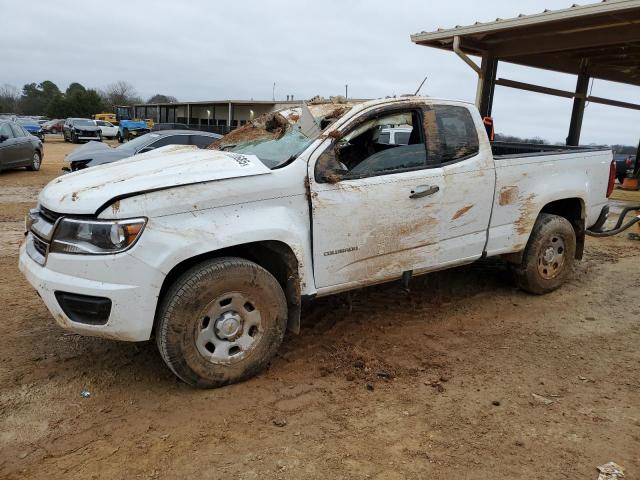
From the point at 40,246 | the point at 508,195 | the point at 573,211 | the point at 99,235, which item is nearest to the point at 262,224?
the point at 99,235

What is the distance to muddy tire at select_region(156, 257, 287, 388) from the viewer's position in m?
3.00

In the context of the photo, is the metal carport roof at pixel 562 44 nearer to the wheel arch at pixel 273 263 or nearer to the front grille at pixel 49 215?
the wheel arch at pixel 273 263

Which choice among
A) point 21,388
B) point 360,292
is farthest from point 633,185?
point 21,388

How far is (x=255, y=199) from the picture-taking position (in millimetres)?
3193

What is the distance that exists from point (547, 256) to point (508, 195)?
41.0 inches

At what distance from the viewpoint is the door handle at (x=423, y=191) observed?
3.80m

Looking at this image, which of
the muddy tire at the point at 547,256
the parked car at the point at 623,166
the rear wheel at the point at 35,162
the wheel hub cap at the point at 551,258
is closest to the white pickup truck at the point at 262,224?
the muddy tire at the point at 547,256

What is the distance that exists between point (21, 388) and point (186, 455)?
1.36 metres

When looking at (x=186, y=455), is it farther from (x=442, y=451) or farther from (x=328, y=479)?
(x=442, y=451)

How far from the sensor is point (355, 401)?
125 inches

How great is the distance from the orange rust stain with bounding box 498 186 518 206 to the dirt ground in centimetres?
106

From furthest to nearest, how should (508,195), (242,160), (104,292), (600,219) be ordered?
(600,219) < (508,195) < (242,160) < (104,292)

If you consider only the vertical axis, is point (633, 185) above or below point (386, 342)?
above

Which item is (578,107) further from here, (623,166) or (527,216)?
(527,216)
